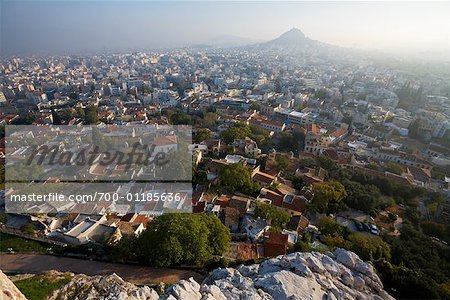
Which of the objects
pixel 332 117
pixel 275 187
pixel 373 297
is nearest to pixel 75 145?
pixel 275 187

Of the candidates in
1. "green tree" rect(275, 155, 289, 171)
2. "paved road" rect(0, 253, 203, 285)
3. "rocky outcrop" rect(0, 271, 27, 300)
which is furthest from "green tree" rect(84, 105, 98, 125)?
"rocky outcrop" rect(0, 271, 27, 300)

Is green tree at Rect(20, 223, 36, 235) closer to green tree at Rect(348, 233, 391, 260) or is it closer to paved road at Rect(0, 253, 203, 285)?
paved road at Rect(0, 253, 203, 285)

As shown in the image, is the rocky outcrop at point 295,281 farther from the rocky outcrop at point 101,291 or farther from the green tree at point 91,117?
the green tree at point 91,117

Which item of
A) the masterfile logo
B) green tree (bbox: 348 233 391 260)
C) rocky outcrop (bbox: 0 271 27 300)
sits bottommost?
the masterfile logo

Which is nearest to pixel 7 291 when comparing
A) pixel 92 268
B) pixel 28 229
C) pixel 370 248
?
pixel 92 268

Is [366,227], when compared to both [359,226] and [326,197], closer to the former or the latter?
[359,226]

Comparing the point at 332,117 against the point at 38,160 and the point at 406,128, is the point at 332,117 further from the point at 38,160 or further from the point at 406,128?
the point at 38,160
